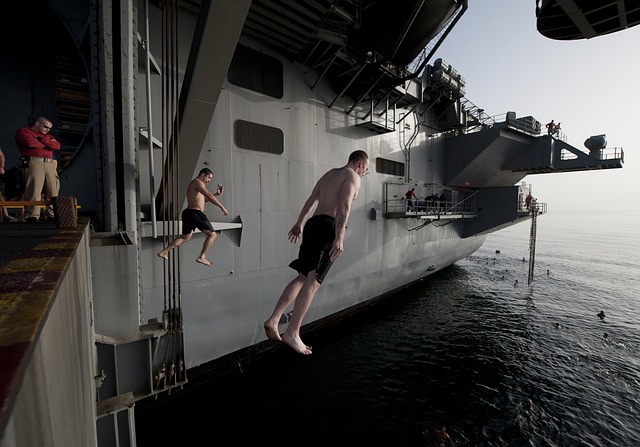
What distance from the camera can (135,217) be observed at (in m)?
6.32

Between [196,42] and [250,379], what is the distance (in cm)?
1035

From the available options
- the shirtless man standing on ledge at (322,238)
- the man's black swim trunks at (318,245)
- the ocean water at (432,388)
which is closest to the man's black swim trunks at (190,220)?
the shirtless man standing on ledge at (322,238)

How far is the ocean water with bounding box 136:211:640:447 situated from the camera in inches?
328

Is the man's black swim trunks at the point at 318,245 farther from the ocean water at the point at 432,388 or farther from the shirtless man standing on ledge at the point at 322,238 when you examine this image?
the ocean water at the point at 432,388

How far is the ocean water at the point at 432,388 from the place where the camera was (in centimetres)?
833

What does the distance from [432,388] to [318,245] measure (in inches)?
391

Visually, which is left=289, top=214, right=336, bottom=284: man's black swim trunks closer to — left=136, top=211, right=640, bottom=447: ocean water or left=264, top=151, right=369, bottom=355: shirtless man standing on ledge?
left=264, top=151, right=369, bottom=355: shirtless man standing on ledge

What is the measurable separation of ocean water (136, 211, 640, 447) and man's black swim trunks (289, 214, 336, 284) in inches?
274

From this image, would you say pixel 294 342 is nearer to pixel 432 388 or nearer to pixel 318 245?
pixel 318 245

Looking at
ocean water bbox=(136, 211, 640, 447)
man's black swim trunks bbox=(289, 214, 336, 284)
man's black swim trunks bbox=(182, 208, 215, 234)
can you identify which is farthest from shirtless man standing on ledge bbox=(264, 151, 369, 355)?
ocean water bbox=(136, 211, 640, 447)

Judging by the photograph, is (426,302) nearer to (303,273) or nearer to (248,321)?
(248,321)

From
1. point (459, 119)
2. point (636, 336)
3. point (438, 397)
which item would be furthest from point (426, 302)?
point (459, 119)

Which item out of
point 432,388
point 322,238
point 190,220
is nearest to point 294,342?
point 322,238

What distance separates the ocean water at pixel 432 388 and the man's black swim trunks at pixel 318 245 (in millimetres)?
6954
